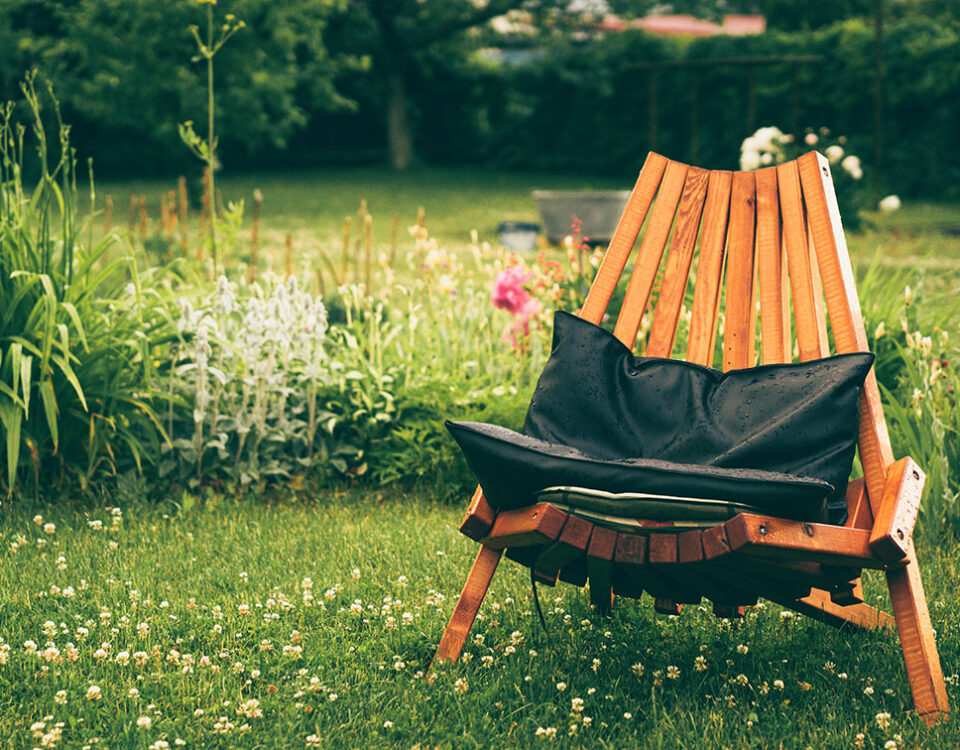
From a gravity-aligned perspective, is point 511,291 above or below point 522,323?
above

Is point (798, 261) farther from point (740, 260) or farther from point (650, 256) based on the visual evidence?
point (650, 256)

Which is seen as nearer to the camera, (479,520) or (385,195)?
(479,520)

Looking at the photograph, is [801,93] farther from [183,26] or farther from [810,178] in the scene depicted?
[810,178]

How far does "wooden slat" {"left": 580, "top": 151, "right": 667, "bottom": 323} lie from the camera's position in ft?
9.27

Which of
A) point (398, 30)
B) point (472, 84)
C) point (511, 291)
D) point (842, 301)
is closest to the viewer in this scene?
point (842, 301)

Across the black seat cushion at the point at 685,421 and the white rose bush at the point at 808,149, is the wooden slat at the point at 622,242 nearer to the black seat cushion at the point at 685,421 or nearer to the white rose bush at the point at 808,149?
the black seat cushion at the point at 685,421

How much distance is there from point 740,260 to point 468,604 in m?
1.28

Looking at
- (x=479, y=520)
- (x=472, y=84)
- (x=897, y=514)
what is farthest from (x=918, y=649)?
(x=472, y=84)

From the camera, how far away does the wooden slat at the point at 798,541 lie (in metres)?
1.95

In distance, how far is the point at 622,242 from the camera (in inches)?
115

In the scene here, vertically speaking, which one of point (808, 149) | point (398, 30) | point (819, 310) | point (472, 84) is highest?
point (398, 30)

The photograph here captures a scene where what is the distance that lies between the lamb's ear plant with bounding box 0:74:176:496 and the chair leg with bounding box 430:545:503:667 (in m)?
1.44

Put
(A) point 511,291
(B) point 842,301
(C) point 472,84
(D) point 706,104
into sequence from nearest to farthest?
(B) point 842,301
(A) point 511,291
(D) point 706,104
(C) point 472,84

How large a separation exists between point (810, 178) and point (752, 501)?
→ 1.13 m
